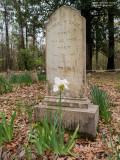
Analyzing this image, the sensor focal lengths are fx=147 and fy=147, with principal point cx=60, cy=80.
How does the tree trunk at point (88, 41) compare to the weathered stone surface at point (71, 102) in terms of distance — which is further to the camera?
the tree trunk at point (88, 41)

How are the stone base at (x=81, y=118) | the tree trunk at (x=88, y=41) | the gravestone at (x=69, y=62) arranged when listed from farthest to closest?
the tree trunk at (x=88, y=41) < the gravestone at (x=69, y=62) < the stone base at (x=81, y=118)

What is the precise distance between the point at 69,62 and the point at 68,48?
11.0 inches

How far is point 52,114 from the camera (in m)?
2.87

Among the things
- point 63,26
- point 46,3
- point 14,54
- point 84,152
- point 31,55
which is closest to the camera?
point 84,152

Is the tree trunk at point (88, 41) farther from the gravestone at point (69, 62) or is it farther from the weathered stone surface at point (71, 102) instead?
the weathered stone surface at point (71, 102)

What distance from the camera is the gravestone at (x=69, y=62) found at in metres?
2.82

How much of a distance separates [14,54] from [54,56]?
23.4 m

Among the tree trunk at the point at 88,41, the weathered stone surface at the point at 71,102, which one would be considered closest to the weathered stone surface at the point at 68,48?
the weathered stone surface at the point at 71,102

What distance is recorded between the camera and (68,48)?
295cm

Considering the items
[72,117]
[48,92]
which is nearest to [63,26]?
[48,92]

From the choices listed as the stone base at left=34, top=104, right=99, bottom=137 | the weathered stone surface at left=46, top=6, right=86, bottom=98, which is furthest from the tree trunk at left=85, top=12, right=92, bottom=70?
the stone base at left=34, top=104, right=99, bottom=137

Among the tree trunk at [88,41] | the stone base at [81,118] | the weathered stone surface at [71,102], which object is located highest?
the tree trunk at [88,41]

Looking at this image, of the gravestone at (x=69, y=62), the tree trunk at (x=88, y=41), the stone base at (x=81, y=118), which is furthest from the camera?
the tree trunk at (x=88, y=41)

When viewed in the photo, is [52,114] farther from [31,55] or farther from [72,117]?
[31,55]
